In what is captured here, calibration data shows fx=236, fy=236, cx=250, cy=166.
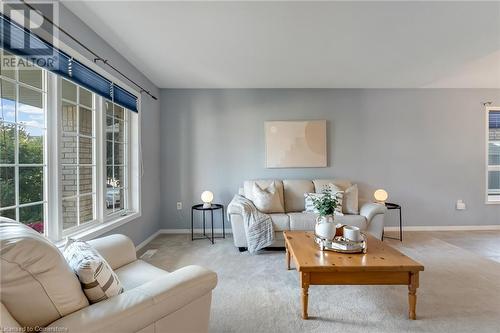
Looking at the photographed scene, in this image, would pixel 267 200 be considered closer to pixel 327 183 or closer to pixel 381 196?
pixel 327 183

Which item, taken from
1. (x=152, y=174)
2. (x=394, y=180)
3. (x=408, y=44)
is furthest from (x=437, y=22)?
(x=152, y=174)

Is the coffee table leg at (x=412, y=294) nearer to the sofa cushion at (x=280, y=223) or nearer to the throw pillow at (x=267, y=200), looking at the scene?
the sofa cushion at (x=280, y=223)

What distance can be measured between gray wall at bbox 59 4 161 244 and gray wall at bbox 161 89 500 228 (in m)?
0.16

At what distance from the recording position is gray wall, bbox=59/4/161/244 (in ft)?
8.18

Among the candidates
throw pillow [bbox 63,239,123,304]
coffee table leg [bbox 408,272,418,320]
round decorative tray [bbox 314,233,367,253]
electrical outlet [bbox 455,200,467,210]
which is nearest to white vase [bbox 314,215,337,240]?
round decorative tray [bbox 314,233,367,253]

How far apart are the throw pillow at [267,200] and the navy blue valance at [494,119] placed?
401cm

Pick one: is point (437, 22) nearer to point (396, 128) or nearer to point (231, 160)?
point (396, 128)

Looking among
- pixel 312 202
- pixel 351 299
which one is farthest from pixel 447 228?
pixel 351 299

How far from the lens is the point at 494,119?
13.5 feet

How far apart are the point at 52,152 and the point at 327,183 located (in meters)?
3.40

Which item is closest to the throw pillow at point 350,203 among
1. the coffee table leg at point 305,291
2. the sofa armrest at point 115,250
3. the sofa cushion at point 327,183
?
the sofa cushion at point 327,183

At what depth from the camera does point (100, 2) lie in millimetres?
1862

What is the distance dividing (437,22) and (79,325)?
3262mm

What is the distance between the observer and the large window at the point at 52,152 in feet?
5.35
